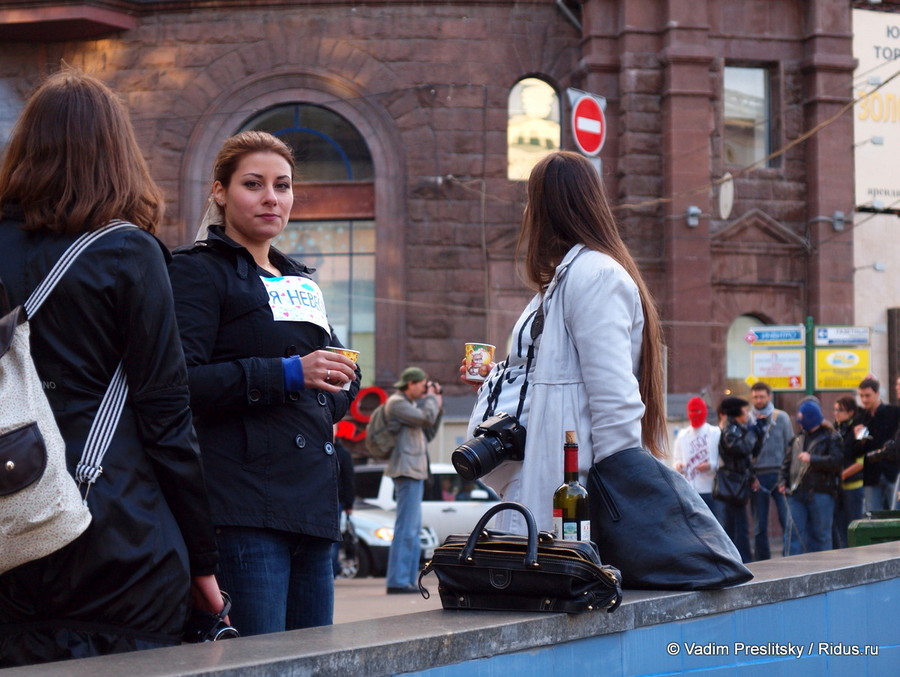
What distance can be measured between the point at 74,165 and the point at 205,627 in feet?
3.93

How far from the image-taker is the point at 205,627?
10.9 feet

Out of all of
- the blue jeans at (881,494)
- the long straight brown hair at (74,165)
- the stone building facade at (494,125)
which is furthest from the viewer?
the stone building facade at (494,125)

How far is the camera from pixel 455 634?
132 inches

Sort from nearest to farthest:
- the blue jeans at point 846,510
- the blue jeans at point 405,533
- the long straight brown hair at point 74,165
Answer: the long straight brown hair at point 74,165 → the blue jeans at point 405,533 → the blue jeans at point 846,510

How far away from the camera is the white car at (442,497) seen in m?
17.8

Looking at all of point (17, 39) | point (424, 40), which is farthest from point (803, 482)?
point (17, 39)

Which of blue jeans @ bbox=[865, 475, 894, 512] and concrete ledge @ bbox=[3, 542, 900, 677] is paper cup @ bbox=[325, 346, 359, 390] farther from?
blue jeans @ bbox=[865, 475, 894, 512]

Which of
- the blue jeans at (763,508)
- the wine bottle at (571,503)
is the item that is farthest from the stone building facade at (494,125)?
the wine bottle at (571,503)

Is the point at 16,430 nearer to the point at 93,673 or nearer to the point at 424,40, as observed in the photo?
the point at 93,673

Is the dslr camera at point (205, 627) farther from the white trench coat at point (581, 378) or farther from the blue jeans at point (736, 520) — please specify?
the blue jeans at point (736, 520)

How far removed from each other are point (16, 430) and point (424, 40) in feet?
73.9

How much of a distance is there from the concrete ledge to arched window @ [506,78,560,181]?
20341mm

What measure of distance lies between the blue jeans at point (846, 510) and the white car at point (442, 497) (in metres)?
4.80

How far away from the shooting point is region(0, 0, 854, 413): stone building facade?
23984 mm
